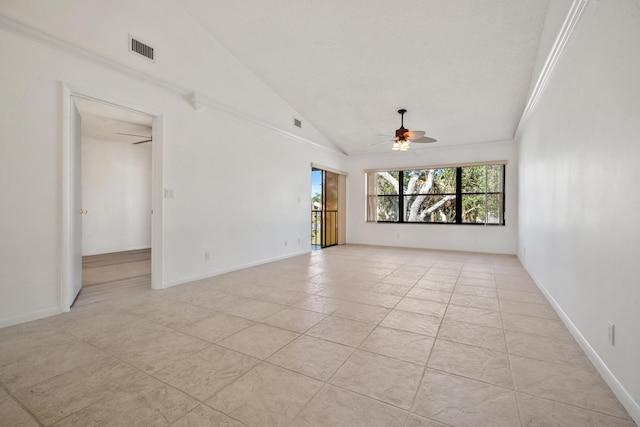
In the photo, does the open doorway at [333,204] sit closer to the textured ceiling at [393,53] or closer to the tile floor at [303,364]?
the textured ceiling at [393,53]

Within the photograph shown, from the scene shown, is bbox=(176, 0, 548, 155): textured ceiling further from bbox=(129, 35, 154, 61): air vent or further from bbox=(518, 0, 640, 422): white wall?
bbox=(518, 0, 640, 422): white wall

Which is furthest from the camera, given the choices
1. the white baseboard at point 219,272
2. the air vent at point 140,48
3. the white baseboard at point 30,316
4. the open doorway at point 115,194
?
the open doorway at point 115,194

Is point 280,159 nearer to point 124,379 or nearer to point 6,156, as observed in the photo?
point 6,156

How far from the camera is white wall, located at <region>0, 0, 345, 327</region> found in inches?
104

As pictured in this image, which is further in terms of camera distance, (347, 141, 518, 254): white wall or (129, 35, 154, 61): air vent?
(347, 141, 518, 254): white wall

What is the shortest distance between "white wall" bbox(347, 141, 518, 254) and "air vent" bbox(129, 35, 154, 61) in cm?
594

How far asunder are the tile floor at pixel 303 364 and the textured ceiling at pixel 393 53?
324 cm

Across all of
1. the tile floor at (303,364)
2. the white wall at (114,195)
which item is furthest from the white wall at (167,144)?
the white wall at (114,195)

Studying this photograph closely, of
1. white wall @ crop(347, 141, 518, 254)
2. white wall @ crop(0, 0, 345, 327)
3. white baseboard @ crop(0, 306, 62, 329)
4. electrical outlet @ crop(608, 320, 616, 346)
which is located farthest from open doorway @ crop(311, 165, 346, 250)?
electrical outlet @ crop(608, 320, 616, 346)

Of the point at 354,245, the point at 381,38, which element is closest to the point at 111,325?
the point at 381,38

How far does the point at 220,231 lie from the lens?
4648mm

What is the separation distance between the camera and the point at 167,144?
3.90 meters

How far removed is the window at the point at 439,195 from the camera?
686 centimetres

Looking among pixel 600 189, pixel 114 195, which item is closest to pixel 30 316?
pixel 600 189
